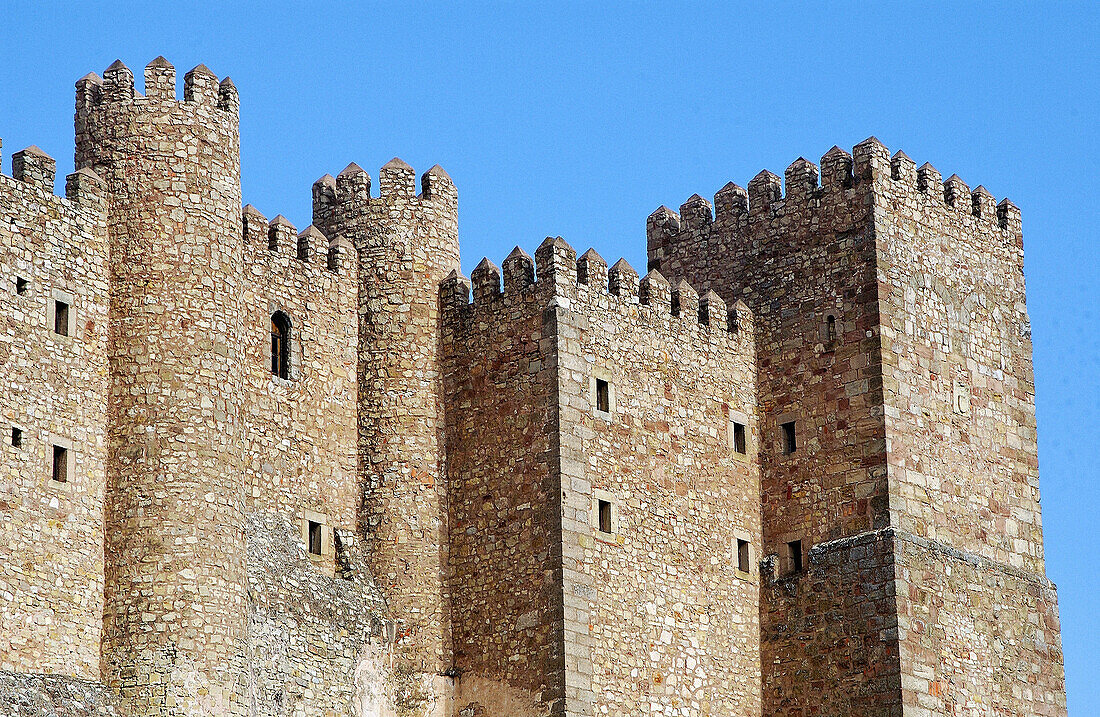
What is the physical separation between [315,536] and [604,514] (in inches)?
175

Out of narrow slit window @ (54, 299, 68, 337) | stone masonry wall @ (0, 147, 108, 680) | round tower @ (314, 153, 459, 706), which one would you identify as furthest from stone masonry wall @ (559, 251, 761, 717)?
narrow slit window @ (54, 299, 68, 337)

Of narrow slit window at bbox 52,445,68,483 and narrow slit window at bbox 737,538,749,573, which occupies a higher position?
narrow slit window at bbox 52,445,68,483

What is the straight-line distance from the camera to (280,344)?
112 feet

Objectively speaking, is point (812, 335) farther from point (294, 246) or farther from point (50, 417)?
point (50, 417)

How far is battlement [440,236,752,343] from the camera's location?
114 ft

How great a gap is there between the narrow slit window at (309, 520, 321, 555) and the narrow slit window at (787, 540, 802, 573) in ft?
25.8

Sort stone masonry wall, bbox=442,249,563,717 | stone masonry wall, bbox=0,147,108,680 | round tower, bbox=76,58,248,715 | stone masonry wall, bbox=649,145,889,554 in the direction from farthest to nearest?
stone masonry wall, bbox=649,145,889,554, stone masonry wall, bbox=442,249,563,717, round tower, bbox=76,58,248,715, stone masonry wall, bbox=0,147,108,680

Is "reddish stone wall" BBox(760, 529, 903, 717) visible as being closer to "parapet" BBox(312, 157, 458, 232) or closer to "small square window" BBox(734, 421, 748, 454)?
"small square window" BBox(734, 421, 748, 454)

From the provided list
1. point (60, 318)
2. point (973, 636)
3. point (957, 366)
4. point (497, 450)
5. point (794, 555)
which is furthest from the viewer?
point (957, 366)

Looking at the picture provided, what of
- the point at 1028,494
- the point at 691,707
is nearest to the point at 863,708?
the point at 691,707

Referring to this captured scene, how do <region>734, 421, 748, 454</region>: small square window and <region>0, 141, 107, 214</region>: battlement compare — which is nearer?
<region>0, 141, 107, 214</region>: battlement

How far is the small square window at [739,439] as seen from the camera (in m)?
36.9

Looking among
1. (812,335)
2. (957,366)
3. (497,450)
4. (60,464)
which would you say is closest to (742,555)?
(812,335)

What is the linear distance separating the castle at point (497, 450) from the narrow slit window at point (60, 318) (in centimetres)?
5
